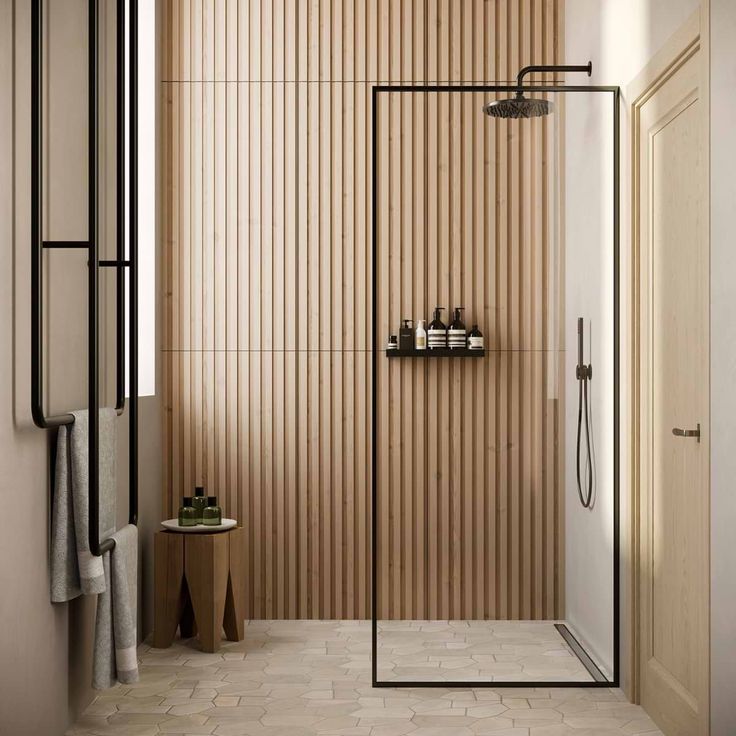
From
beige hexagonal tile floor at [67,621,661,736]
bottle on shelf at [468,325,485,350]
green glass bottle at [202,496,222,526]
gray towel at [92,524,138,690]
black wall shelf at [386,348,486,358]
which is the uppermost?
bottle on shelf at [468,325,485,350]

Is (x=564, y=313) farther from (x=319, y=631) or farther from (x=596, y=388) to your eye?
(x=319, y=631)

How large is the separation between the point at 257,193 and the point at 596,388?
5.91 feet

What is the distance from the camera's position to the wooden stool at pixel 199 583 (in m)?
3.72

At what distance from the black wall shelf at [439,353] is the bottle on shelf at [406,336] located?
0.02 m

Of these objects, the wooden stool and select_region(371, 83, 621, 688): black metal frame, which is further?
the wooden stool

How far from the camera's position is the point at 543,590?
340cm

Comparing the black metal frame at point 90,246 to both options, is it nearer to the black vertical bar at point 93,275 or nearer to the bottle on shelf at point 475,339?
the black vertical bar at point 93,275

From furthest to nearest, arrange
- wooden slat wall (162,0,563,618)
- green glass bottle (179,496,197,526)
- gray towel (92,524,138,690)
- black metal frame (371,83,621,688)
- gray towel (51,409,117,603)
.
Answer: wooden slat wall (162,0,563,618), green glass bottle (179,496,197,526), black metal frame (371,83,621,688), gray towel (92,524,138,690), gray towel (51,409,117,603)

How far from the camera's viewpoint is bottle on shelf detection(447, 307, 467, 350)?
3.48m

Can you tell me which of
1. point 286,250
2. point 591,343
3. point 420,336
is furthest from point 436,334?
point 286,250

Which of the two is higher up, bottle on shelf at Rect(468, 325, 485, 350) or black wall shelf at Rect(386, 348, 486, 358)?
bottle on shelf at Rect(468, 325, 485, 350)

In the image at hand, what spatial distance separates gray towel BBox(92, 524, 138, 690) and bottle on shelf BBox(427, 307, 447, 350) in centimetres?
139

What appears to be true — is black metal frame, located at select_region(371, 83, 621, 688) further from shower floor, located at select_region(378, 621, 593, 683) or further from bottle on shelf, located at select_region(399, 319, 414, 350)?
bottle on shelf, located at select_region(399, 319, 414, 350)

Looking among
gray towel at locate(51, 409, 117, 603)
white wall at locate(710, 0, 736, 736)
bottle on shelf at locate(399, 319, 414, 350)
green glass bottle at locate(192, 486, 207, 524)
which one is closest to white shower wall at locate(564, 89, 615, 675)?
bottle on shelf at locate(399, 319, 414, 350)
